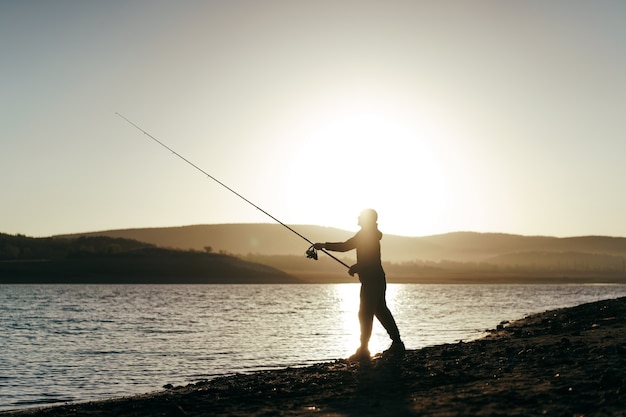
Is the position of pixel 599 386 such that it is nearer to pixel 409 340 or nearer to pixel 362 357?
pixel 362 357

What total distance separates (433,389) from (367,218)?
15.0 ft

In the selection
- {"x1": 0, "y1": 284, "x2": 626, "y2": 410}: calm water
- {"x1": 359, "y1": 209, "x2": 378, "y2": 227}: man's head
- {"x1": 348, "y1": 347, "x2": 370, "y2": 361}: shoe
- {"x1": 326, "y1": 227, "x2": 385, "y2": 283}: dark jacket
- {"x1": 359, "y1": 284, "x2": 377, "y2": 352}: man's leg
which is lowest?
{"x1": 0, "y1": 284, "x2": 626, "y2": 410}: calm water

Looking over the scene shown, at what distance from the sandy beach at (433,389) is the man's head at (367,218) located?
8.07ft

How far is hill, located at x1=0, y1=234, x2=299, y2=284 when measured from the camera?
138500 mm

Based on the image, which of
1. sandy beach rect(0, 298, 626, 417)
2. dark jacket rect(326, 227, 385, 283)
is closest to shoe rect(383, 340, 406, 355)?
sandy beach rect(0, 298, 626, 417)

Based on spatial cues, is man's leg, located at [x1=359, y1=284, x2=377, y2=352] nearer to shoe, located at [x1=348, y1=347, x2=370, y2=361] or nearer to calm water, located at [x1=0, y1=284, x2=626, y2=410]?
shoe, located at [x1=348, y1=347, x2=370, y2=361]

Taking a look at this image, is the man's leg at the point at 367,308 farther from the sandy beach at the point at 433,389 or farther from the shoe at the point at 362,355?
the sandy beach at the point at 433,389

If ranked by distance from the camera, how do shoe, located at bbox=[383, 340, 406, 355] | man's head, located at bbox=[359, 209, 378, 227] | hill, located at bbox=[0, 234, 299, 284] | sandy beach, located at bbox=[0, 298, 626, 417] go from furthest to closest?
1. hill, located at bbox=[0, 234, 299, 284]
2. shoe, located at bbox=[383, 340, 406, 355]
3. man's head, located at bbox=[359, 209, 378, 227]
4. sandy beach, located at bbox=[0, 298, 626, 417]

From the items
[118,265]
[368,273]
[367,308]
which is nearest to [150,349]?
[367,308]

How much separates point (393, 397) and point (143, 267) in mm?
141365

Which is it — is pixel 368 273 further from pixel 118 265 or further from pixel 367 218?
pixel 118 265

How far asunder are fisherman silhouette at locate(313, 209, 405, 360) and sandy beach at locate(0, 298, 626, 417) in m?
0.59

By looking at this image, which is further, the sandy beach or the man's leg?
the man's leg

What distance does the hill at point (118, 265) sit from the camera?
138 metres
